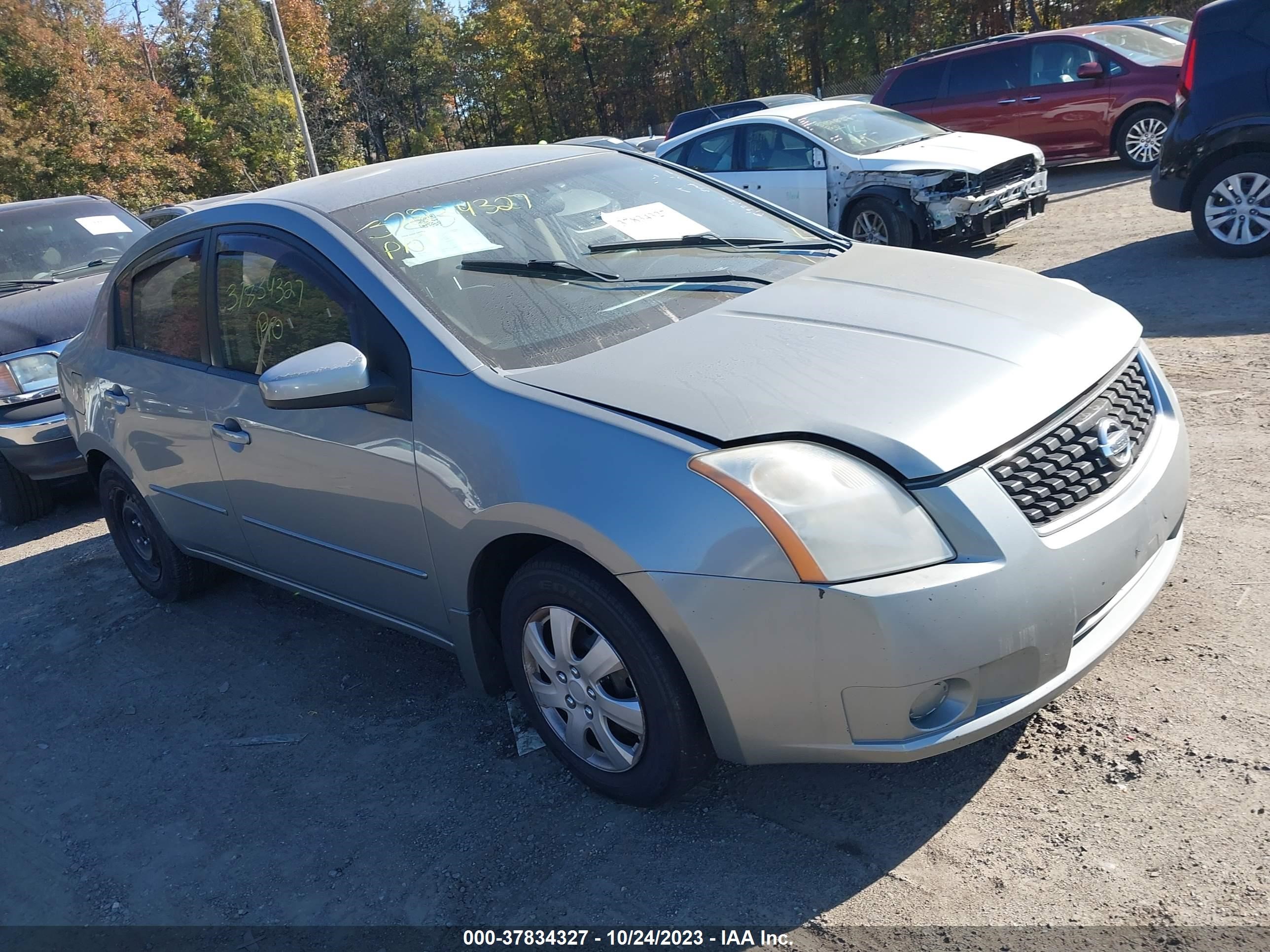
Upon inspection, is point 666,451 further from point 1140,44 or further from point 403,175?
point 1140,44

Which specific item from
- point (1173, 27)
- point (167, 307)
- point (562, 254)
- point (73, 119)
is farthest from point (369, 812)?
point (73, 119)

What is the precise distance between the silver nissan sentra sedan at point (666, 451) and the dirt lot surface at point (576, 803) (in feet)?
0.99

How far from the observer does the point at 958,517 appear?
249 centimetres

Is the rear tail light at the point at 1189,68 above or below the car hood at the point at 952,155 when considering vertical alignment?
above

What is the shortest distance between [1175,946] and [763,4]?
3569cm

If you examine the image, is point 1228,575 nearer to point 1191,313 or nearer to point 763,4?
point 1191,313

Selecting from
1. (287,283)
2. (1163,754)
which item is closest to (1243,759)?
(1163,754)

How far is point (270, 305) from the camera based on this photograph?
3834 millimetres

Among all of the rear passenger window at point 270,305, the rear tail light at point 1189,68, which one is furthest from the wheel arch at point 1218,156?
the rear passenger window at point 270,305

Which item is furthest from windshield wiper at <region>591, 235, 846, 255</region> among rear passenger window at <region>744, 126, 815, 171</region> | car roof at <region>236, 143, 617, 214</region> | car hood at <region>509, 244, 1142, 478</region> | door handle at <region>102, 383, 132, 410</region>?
rear passenger window at <region>744, 126, 815, 171</region>

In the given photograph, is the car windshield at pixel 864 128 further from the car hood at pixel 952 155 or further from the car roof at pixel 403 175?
the car roof at pixel 403 175

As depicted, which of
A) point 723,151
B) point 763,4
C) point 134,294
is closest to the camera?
point 134,294

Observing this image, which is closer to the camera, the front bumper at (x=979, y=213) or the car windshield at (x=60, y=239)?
the car windshield at (x=60, y=239)

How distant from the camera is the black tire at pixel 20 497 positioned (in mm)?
6848
